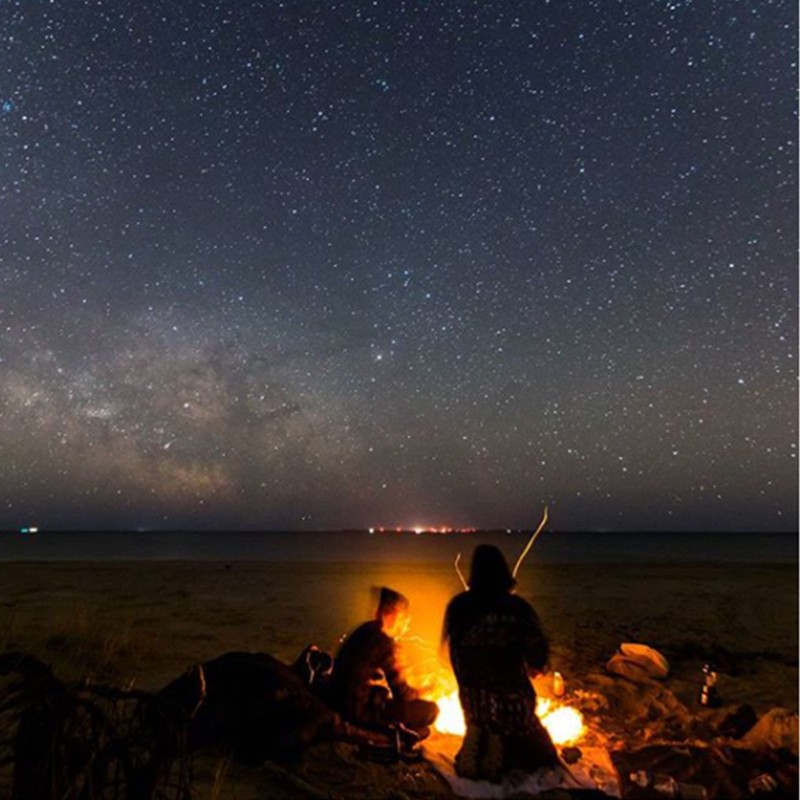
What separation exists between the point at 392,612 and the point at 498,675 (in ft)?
4.52

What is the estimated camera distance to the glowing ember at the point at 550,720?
6836 millimetres

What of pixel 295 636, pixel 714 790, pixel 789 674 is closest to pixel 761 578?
pixel 789 674

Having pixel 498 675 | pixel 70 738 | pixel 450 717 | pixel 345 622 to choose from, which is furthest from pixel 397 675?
pixel 345 622

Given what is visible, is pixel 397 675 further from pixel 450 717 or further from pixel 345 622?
pixel 345 622

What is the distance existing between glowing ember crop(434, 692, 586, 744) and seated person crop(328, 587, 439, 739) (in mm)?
397

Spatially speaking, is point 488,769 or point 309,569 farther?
point 309,569

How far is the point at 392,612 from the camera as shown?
265 inches

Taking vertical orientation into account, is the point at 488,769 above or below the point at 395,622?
below

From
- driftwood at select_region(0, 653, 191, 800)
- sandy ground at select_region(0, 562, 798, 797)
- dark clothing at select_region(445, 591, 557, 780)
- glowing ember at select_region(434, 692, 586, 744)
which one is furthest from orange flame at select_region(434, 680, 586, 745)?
driftwood at select_region(0, 653, 191, 800)

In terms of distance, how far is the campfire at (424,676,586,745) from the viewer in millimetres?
6836

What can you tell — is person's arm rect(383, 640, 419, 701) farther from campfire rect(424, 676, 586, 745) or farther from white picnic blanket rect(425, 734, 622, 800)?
white picnic blanket rect(425, 734, 622, 800)

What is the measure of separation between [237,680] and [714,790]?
4.28m

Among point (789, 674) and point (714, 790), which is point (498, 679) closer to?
point (714, 790)

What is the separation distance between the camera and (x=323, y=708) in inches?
254
